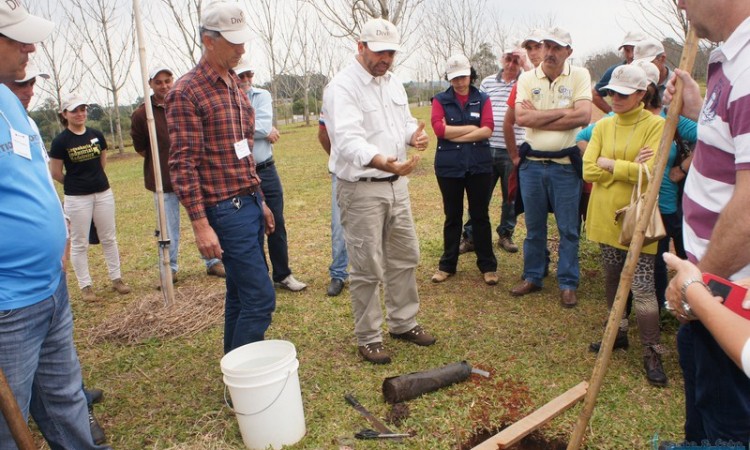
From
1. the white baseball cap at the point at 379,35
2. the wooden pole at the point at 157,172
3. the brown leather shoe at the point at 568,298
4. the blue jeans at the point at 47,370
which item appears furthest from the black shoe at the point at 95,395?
the brown leather shoe at the point at 568,298

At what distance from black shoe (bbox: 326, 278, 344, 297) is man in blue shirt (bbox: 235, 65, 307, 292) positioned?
0.99 ft

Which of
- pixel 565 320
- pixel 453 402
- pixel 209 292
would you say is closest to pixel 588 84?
pixel 565 320

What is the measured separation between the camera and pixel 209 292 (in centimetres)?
502

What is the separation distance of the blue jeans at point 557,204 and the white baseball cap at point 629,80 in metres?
1.06

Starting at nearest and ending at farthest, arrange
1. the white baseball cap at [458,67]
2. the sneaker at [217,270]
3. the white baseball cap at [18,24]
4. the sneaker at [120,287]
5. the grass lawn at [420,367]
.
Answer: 1. the white baseball cap at [18,24]
2. the grass lawn at [420,367]
3. the white baseball cap at [458,67]
4. the sneaker at [120,287]
5. the sneaker at [217,270]

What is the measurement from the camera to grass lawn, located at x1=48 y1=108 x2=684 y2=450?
9.45 feet

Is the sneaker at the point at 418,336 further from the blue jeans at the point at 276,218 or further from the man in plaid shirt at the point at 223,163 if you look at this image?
the blue jeans at the point at 276,218

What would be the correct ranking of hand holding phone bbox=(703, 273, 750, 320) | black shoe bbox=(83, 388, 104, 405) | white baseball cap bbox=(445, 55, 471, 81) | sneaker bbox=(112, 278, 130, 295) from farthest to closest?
sneaker bbox=(112, 278, 130, 295) → white baseball cap bbox=(445, 55, 471, 81) → black shoe bbox=(83, 388, 104, 405) → hand holding phone bbox=(703, 273, 750, 320)

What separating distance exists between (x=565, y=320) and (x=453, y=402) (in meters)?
1.48

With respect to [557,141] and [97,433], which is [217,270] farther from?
[557,141]

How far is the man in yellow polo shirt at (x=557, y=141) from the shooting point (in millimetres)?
4125

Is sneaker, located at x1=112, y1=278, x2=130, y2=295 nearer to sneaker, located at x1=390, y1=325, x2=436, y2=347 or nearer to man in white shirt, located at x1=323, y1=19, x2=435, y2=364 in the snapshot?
man in white shirt, located at x1=323, y1=19, x2=435, y2=364

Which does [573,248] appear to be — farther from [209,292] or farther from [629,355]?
[209,292]

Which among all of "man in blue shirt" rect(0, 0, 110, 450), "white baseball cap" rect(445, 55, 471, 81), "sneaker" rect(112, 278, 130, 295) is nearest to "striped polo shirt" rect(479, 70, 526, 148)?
"white baseball cap" rect(445, 55, 471, 81)
